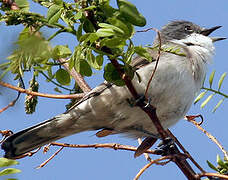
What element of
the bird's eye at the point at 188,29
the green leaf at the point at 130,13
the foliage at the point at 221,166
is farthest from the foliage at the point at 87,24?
the bird's eye at the point at 188,29

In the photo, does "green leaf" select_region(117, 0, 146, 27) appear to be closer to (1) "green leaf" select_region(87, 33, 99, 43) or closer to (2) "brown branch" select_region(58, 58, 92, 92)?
(1) "green leaf" select_region(87, 33, 99, 43)

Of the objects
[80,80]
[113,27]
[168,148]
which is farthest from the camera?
[80,80]

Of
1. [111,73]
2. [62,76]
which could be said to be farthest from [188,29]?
[111,73]

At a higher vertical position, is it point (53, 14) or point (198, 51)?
point (53, 14)

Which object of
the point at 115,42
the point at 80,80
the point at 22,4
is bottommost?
the point at 80,80

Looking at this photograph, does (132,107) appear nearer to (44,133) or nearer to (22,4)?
(44,133)

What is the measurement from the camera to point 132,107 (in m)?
4.41

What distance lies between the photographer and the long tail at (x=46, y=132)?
13.9 feet

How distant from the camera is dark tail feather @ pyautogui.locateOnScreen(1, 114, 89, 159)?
4211 millimetres

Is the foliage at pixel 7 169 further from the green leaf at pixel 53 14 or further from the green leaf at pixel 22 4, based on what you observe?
the green leaf at pixel 22 4

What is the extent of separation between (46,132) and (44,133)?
0.03 metres

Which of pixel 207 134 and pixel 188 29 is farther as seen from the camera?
pixel 188 29

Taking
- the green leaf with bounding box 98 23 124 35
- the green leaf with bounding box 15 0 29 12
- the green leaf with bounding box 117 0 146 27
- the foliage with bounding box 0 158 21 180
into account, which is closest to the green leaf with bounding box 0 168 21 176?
the foliage with bounding box 0 158 21 180

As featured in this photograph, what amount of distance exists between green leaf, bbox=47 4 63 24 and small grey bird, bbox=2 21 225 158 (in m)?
1.88
